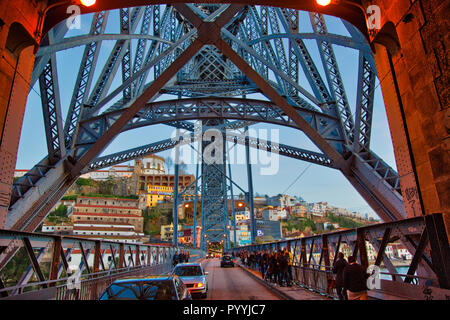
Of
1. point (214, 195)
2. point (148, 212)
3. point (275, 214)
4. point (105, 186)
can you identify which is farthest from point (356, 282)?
point (105, 186)

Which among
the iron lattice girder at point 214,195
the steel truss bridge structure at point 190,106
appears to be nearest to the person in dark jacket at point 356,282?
the steel truss bridge structure at point 190,106

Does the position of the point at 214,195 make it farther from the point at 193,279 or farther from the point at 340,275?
the point at 340,275

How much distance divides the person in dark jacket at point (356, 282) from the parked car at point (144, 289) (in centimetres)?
330

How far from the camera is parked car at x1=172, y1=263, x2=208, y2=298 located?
10344mm

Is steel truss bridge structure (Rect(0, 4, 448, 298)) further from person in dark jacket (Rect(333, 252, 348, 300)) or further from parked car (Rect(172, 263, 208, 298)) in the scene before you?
parked car (Rect(172, 263, 208, 298))

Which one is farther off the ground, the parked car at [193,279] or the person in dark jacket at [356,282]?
the person in dark jacket at [356,282]

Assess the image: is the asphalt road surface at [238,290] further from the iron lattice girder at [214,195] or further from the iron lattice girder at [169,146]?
the iron lattice girder at [214,195]

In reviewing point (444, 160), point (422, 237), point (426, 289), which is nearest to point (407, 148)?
point (444, 160)

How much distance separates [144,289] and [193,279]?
6.06 m

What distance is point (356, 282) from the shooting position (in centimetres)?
566

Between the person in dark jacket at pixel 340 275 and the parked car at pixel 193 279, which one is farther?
the parked car at pixel 193 279

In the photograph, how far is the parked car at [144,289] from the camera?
4949 mm

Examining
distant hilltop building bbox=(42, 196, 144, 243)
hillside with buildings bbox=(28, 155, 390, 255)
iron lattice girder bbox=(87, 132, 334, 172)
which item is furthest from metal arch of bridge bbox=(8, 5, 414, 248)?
distant hilltop building bbox=(42, 196, 144, 243)

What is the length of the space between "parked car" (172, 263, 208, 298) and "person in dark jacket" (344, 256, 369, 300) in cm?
609
